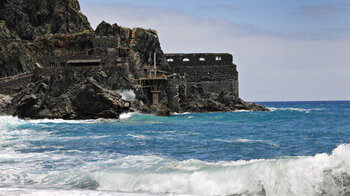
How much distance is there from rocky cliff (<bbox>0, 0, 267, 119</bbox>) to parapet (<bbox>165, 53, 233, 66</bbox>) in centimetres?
339

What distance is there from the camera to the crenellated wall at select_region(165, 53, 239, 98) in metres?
71.1

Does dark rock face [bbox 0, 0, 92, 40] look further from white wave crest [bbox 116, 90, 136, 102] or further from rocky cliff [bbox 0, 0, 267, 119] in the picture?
white wave crest [bbox 116, 90, 136, 102]

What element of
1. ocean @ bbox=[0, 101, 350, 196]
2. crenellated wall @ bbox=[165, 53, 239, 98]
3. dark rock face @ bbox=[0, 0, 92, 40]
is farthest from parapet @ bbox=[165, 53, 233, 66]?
ocean @ bbox=[0, 101, 350, 196]

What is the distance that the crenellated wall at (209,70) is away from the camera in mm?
71062

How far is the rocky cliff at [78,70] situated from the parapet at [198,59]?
3.39 m

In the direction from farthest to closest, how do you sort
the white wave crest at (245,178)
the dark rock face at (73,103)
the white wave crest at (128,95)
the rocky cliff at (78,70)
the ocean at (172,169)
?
the white wave crest at (128,95) < the rocky cliff at (78,70) < the dark rock face at (73,103) < the ocean at (172,169) < the white wave crest at (245,178)

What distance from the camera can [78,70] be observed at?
48688 millimetres

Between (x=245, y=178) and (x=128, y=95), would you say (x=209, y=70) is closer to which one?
(x=128, y=95)

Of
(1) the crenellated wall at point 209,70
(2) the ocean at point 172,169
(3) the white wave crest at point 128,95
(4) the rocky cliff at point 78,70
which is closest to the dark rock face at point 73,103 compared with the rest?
(4) the rocky cliff at point 78,70

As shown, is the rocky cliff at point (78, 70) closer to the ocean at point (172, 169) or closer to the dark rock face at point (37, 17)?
the dark rock face at point (37, 17)

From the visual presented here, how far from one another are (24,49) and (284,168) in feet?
196

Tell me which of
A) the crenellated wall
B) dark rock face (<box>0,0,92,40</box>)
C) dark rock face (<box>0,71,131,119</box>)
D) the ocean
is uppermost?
dark rock face (<box>0,0,92,40</box>)

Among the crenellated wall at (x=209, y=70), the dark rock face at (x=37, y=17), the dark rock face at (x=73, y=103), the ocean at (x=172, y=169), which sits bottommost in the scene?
the ocean at (x=172, y=169)

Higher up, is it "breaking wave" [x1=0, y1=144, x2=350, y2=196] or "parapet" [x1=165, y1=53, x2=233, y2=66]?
"parapet" [x1=165, y1=53, x2=233, y2=66]
